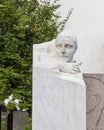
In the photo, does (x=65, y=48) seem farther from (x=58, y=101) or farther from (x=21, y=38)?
(x=21, y=38)

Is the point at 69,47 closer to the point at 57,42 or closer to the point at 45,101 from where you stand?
the point at 57,42

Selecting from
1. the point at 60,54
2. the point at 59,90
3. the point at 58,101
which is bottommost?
the point at 58,101

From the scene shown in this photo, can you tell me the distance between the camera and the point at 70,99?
6.77m

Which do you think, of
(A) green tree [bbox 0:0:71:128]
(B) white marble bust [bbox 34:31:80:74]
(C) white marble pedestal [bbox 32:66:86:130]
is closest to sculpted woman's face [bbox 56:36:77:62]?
(B) white marble bust [bbox 34:31:80:74]

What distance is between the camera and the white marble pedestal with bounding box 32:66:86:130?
22.2ft

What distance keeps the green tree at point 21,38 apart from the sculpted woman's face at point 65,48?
6241mm

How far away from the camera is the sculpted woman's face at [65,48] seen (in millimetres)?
7059

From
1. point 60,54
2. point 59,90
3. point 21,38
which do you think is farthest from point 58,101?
point 21,38

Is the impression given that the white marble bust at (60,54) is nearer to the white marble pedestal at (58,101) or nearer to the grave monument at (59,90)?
the grave monument at (59,90)

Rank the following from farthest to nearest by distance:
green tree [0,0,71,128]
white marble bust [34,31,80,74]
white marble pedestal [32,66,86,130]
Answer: green tree [0,0,71,128], white marble bust [34,31,80,74], white marble pedestal [32,66,86,130]

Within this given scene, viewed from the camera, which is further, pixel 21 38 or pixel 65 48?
pixel 21 38

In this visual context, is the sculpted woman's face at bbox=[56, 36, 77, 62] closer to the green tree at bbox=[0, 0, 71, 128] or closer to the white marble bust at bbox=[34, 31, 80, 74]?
the white marble bust at bbox=[34, 31, 80, 74]

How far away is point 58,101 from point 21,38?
7580 millimetres

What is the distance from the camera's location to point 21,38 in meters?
14.2
